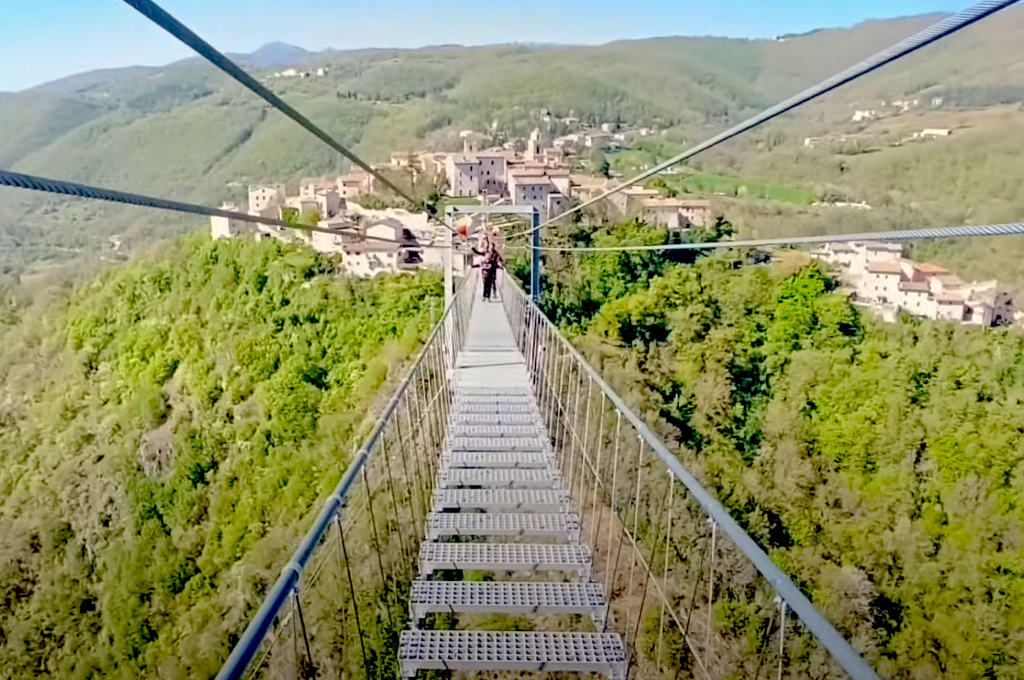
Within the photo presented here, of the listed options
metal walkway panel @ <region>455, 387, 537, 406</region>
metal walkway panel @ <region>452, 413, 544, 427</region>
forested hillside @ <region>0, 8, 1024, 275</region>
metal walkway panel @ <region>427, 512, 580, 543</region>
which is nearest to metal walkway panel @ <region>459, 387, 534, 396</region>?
metal walkway panel @ <region>455, 387, 537, 406</region>

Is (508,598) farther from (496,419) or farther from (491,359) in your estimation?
(491,359)

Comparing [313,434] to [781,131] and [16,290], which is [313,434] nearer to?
[16,290]

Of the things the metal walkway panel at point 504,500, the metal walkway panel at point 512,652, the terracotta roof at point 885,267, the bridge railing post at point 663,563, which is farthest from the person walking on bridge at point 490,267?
the terracotta roof at point 885,267

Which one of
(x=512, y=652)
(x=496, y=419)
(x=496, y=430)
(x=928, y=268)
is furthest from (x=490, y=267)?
(x=928, y=268)

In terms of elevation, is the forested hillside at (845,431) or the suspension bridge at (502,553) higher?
the suspension bridge at (502,553)

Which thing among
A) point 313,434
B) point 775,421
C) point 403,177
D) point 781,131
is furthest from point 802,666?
point 781,131

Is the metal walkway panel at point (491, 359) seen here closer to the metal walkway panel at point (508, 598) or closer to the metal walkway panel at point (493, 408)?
the metal walkway panel at point (493, 408)

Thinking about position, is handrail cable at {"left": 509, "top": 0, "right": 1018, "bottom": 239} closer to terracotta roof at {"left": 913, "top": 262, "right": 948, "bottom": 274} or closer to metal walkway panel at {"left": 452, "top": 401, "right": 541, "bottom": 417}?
metal walkway panel at {"left": 452, "top": 401, "right": 541, "bottom": 417}
